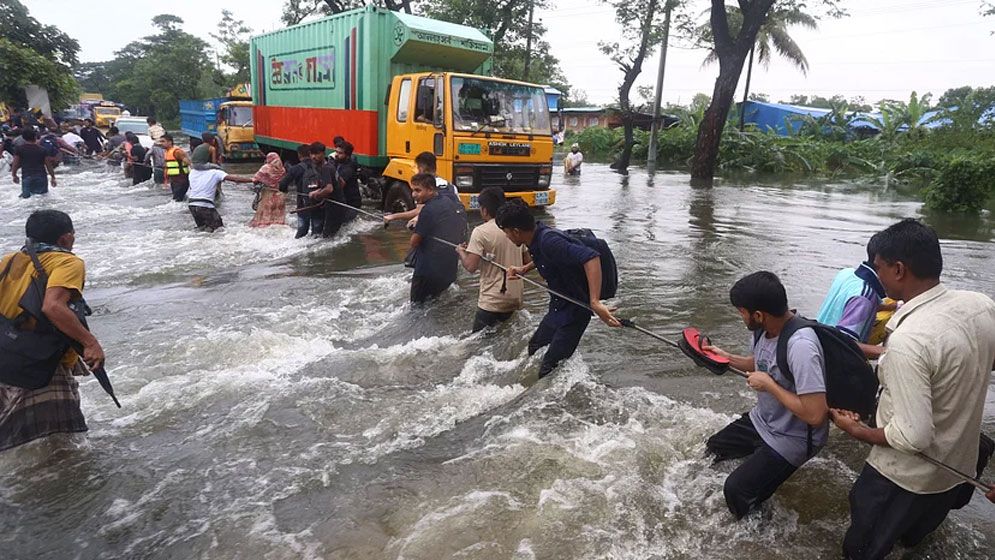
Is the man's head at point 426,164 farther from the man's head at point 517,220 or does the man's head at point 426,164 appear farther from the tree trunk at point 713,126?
the tree trunk at point 713,126

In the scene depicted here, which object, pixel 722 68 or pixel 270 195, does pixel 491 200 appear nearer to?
pixel 270 195

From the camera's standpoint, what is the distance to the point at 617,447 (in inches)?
151

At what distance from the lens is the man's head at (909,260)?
7.21 ft

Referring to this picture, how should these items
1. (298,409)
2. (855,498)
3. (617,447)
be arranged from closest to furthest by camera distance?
1. (855,498)
2. (617,447)
3. (298,409)

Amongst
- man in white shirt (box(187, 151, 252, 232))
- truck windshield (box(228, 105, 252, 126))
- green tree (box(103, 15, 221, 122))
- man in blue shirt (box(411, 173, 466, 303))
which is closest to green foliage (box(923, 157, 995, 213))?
man in blue shirt (box(411, 173, 466, 303))

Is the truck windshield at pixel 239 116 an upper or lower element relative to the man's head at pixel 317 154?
upper

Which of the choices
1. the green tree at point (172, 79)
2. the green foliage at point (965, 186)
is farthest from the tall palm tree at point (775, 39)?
the green tree at point (172, 79)

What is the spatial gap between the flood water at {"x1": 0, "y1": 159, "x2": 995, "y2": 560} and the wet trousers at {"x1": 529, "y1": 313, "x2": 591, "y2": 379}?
13 centimetres

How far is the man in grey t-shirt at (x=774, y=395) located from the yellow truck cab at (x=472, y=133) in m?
7.21

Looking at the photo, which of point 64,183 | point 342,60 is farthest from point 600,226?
point 64,183

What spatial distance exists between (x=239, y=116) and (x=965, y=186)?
2119 centimetres

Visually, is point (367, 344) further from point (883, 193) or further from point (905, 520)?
point (883, 193)

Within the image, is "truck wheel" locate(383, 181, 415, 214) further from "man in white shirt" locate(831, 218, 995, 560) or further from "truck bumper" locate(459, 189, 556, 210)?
"man in white shirt" locate(831, 218, 995, 560)

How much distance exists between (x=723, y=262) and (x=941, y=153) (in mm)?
17488
